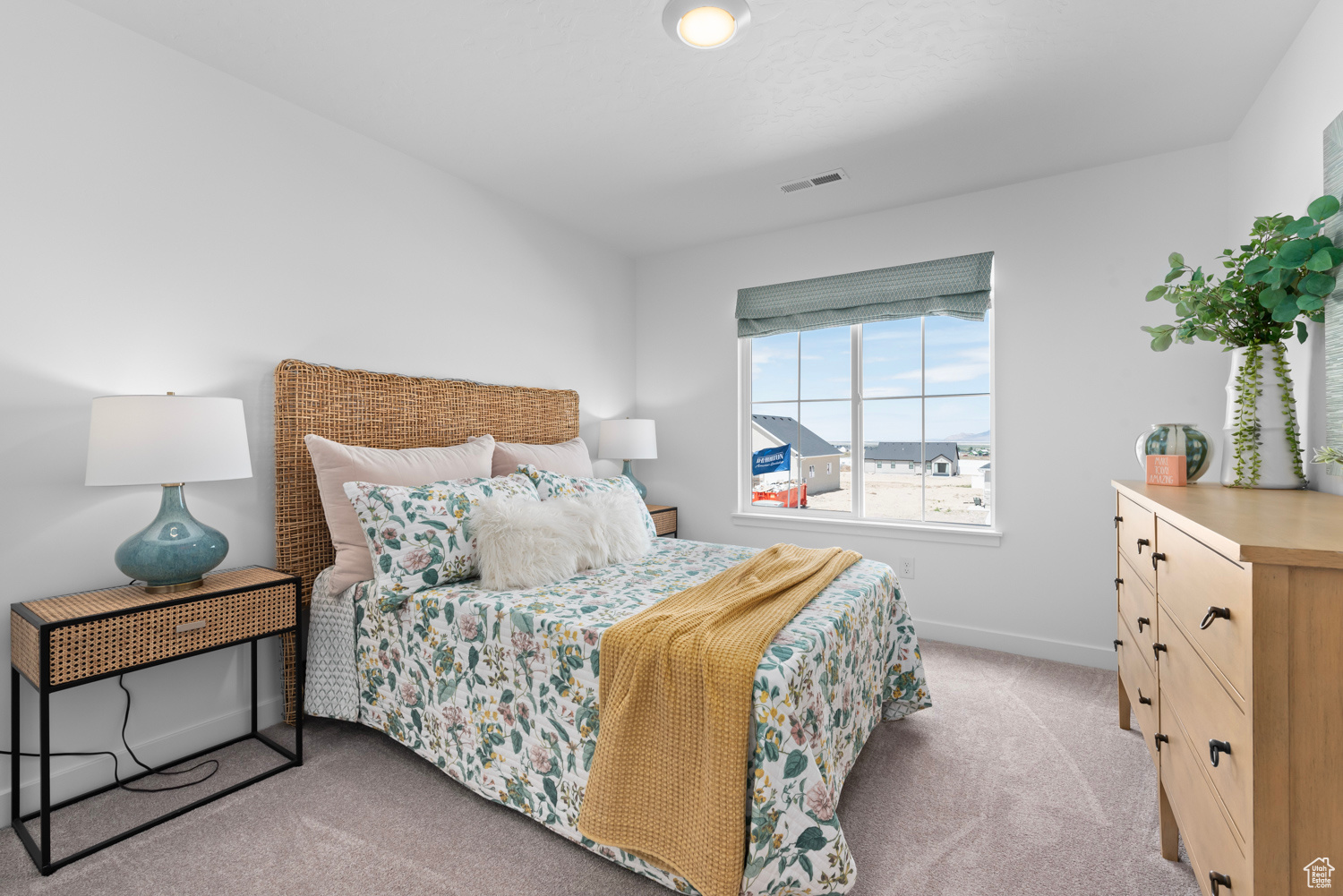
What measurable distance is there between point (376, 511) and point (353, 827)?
39.0 inches

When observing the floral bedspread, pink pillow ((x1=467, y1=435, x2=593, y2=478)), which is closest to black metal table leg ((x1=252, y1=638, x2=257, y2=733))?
the floral bedspread

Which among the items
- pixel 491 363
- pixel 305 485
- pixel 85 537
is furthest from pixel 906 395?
pixel 85 537

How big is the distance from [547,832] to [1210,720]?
1.66 meters

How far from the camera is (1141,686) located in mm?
1866

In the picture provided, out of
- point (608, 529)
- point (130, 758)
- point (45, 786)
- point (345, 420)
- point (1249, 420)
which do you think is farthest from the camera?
point (345, 420)

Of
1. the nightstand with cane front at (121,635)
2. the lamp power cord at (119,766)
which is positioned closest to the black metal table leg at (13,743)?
the nightstand with cane front at (121,635)

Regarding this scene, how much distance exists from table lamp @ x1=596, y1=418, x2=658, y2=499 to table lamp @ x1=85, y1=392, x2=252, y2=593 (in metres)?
2.20

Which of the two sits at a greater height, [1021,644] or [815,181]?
[815,181]

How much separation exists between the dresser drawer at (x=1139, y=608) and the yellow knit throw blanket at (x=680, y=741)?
1010 millimetres

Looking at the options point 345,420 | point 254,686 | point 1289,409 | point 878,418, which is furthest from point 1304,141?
point 254,686

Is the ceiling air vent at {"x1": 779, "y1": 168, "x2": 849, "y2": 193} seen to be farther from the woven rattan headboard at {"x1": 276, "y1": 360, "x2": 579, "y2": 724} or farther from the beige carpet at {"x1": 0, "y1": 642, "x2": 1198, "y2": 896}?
the beige carpet at {"x1": 0, "y1": 642, "x2": 1198, "y2": 896}

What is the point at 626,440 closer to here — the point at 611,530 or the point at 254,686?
the point at 611,530

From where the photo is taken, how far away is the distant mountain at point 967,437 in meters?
3.46

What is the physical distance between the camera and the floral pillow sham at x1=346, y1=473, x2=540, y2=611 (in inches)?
86.3
